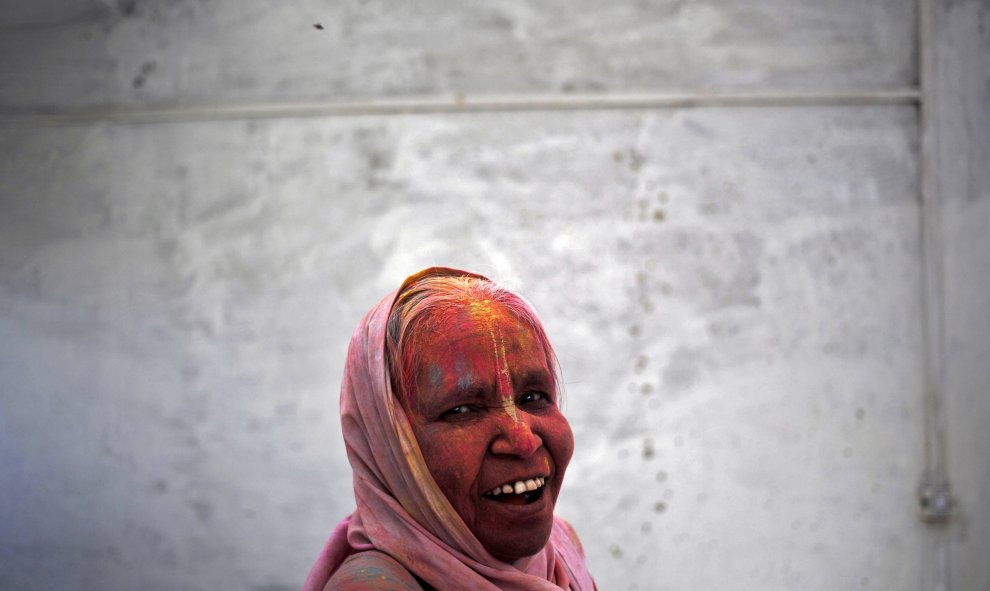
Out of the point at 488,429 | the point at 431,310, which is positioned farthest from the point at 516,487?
the point at 431,310

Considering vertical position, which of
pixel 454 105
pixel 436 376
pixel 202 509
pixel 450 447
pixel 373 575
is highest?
pixel 454 105

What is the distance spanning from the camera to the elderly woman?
149cm

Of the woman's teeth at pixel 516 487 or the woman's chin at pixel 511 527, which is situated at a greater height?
the woman's teeth at pixel 516 487

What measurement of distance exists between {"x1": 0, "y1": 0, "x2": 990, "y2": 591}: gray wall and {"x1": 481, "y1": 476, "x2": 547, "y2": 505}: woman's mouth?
2253mm

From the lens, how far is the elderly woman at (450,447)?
149 cm

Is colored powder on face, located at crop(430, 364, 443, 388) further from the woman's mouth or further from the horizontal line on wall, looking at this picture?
the horizontal line on wall

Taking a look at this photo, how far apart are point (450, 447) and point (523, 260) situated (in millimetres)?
2345

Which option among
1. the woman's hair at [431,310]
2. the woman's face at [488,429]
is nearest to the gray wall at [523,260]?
the woman's hair at [431,310]

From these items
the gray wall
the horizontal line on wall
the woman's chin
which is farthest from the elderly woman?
the horizontal line on wall

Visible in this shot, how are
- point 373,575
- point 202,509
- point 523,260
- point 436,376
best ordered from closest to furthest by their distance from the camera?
point 373,575 < point 436,376 < point 202,509 < point 523,260

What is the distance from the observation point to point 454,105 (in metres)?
3.81

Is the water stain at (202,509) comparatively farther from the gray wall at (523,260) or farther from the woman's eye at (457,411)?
the woman's eye at (457,411)

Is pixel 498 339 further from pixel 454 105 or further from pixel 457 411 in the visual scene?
pixel 454 105

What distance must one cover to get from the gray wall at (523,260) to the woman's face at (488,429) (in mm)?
2196
